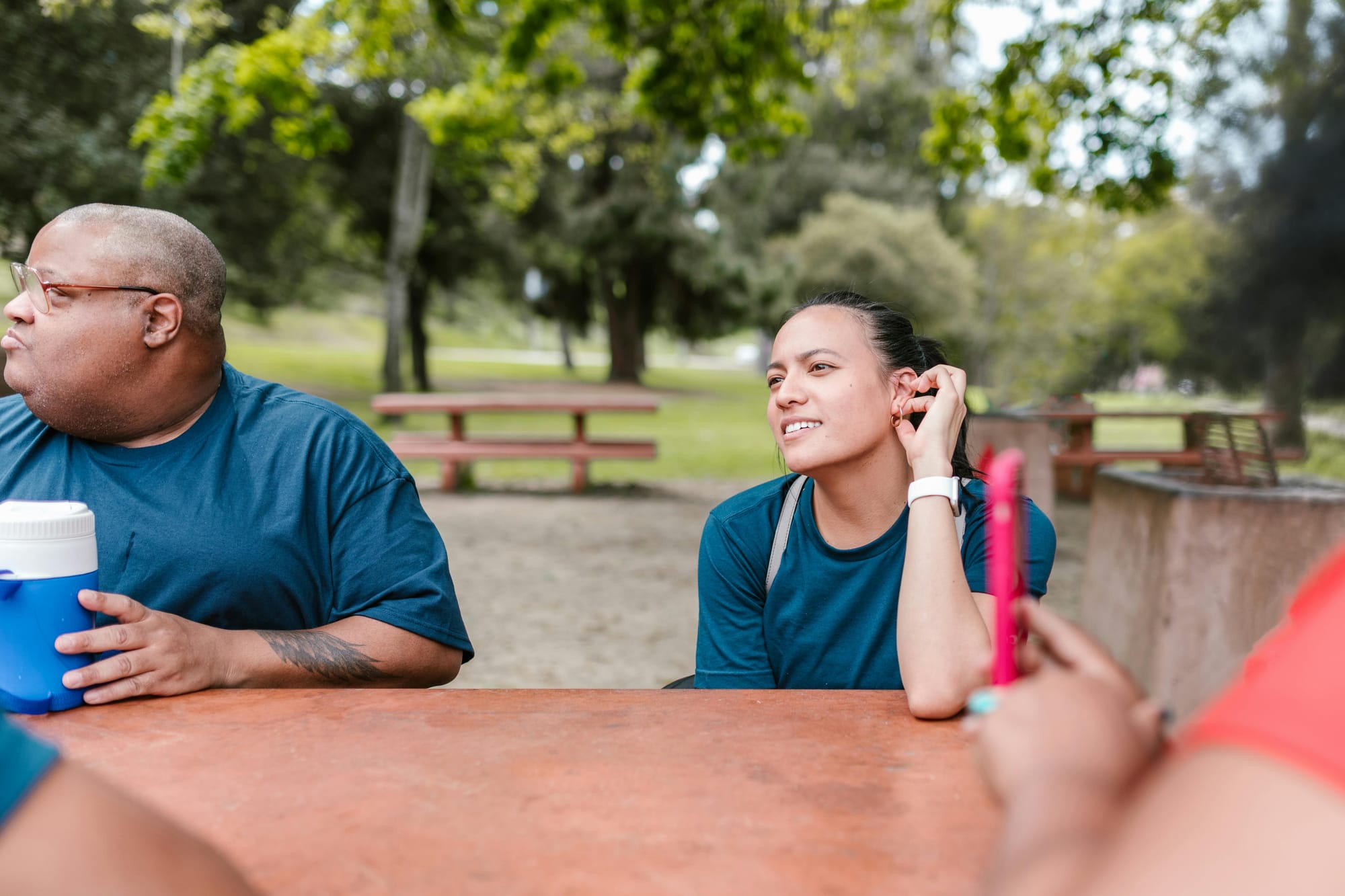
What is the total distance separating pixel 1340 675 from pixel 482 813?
33.2 inches

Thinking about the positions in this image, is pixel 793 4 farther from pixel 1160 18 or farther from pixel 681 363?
pixel 681 363

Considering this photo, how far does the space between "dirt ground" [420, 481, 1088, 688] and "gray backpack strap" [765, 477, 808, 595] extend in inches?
83.9

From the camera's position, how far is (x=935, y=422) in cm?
183

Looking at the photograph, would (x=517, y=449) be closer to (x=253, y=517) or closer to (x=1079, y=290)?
(x=253, y=517)

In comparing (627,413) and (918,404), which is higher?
(918,404)

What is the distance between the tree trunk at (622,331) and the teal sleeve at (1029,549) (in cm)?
2467

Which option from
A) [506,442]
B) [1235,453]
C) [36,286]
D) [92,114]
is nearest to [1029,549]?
[36,286]

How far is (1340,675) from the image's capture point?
0.56 meters

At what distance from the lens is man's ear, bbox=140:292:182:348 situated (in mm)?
1833

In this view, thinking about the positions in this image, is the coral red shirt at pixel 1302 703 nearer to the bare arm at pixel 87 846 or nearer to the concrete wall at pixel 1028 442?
the bare arm at pixel 87 846

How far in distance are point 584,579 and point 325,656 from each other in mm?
4741

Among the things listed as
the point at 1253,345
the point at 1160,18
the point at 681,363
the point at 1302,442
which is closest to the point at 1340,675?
the point at 1160,18

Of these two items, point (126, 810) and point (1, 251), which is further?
point (1, 251)

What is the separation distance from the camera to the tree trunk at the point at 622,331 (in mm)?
26641
